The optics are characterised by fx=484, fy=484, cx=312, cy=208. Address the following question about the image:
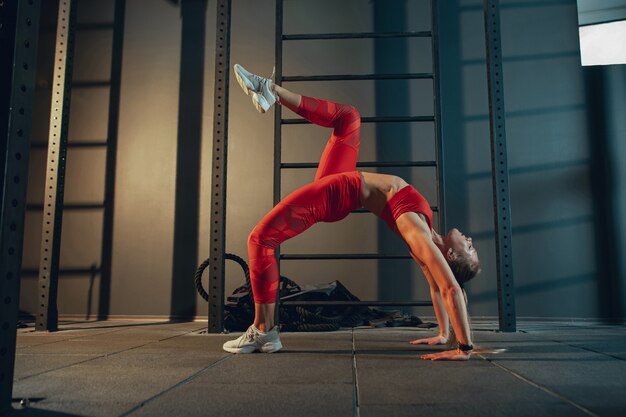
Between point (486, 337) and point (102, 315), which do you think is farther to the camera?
point (102, 315)

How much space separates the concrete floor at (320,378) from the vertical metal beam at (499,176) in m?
0.31

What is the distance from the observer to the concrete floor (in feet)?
3.85

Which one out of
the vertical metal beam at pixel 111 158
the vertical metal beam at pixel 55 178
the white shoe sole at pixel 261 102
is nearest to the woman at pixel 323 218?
the white shoe sole at pixel 261 102

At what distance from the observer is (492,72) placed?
9.91ft

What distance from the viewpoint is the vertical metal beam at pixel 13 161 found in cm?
112

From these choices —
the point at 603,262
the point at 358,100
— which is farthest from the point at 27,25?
the point at 603,262

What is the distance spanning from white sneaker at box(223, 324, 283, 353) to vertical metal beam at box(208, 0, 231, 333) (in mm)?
732

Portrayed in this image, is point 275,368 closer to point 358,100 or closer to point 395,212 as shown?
point 395,212

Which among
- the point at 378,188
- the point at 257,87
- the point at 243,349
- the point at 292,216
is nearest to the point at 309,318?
the point at 243,349

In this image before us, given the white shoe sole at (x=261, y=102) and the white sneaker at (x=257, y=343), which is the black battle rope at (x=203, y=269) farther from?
the white shoe sole at (x=261, y=102)

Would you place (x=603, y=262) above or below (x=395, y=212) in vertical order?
below

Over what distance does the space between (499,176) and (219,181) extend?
5.59 ft

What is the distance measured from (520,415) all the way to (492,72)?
2425 millimetres

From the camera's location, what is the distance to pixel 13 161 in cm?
116
